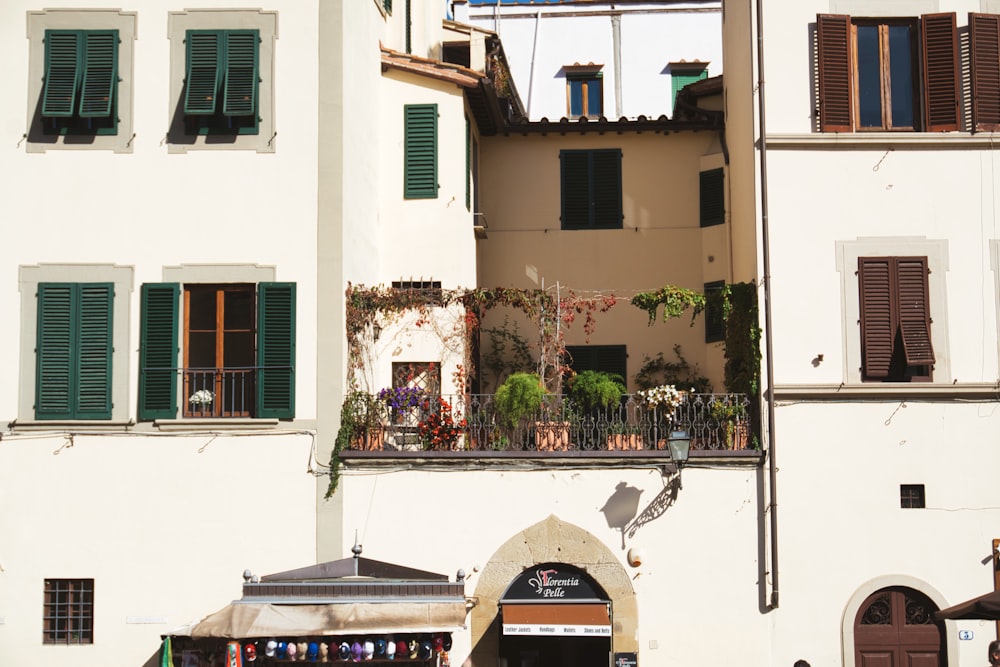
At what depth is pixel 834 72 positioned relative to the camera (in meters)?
16.7

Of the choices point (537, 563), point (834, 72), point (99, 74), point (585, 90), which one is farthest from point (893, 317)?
point (585, 90)

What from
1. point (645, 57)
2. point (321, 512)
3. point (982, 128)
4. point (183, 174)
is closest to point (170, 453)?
point (321, 512)

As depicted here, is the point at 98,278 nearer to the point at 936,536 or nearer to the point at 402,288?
the point at 402,288

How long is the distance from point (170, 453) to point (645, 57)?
16.9m

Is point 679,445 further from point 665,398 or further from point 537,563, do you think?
point 537,563

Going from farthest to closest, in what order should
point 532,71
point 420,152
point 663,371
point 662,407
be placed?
point 532,71 → point 663,371 → point 420,152 → point 662,407

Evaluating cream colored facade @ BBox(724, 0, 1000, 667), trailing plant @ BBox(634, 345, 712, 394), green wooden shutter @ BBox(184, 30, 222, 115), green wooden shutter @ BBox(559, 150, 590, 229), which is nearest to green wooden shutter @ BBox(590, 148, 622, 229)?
green wooden shutter @ BBox(559, 150, 590, 229)

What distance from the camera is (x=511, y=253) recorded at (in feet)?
68.9

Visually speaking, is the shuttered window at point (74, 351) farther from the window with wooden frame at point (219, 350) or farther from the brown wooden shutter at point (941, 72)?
the brown wooden shutter at point (941, 72)

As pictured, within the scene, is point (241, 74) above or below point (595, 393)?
Result: above

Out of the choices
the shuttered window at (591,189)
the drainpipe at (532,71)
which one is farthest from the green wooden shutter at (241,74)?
the drainpipe at (532,71)

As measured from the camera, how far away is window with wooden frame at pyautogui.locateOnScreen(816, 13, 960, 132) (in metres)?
16.7

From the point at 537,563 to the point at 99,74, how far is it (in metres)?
8.38

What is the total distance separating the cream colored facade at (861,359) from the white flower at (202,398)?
7141 mm
